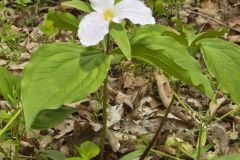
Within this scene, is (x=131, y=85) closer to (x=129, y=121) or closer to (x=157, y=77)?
(x=157, y=77)

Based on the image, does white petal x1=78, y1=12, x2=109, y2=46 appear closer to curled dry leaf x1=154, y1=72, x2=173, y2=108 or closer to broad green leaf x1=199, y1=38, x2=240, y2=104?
broad green leaf x1=199, y1=38, x2=240, y2=104

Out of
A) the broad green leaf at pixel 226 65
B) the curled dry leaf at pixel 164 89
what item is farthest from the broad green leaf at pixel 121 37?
the curled dry leaf at pixel 164 89

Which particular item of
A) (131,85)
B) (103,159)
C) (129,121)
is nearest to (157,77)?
(131,85)

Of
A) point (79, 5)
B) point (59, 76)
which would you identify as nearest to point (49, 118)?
point (59, 76)

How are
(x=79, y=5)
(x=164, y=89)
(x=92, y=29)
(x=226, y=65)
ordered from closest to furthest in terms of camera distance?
(x=92, y=29) → (x=79, y=5) → (x=226, y=65) → (x=164, y=89)

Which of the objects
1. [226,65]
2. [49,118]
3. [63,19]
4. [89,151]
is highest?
[63,19]

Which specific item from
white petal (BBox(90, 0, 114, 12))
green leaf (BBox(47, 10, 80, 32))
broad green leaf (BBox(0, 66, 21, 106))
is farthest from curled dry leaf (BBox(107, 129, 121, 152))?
white petal (BBox(90, 0, 114, 12))

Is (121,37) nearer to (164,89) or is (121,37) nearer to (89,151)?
(89,151)
